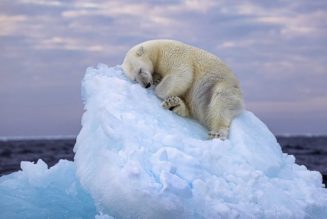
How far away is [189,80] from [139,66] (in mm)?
771

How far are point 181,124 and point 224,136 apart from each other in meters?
0.64

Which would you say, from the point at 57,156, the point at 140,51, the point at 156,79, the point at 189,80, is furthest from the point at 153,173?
the point at 57,156

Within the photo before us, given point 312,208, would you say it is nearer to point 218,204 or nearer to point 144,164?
point 218,204

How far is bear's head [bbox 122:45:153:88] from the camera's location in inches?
370

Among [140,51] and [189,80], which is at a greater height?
[140,51]

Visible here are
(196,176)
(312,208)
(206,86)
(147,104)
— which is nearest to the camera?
(196,176)

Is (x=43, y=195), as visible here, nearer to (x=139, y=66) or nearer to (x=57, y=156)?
(x=139, y=66)

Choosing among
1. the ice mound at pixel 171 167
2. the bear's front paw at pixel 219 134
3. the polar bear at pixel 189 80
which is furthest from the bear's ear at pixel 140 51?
the bear's front paw at pixel 219 134

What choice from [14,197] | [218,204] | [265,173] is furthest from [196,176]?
[14,197]

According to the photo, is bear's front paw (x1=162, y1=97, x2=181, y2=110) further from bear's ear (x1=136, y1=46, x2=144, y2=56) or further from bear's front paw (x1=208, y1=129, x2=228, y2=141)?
bear's ear (x1=136, y1=46, x2=144, y2=56)

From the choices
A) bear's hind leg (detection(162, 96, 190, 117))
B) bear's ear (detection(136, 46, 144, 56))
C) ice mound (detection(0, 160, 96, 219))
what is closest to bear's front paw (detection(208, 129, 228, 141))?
bear's hind leg (detection(162, 96, 190, 117))

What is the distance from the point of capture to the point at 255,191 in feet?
25.9

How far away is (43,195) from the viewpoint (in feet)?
29.2

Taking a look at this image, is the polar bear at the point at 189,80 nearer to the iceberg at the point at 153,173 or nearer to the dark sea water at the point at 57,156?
the iceberg at the point at 153,173
